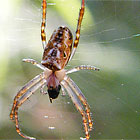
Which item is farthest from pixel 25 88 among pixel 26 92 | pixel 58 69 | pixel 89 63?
pixel 89 63

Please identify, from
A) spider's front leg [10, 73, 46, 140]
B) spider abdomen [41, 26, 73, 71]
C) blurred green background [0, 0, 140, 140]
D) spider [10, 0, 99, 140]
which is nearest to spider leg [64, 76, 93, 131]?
spider [10, 0, 99, 140]

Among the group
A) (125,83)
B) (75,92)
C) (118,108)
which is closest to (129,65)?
(125,83)

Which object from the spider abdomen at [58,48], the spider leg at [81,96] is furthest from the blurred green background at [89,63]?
the spider abdomen at [58,48]

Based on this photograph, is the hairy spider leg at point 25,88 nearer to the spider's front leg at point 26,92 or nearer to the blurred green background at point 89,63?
the spider's front leg at point 26,92

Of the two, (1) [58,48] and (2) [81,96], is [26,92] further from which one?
(1) [58,48]

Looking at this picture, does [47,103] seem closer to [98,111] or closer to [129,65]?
→ [98,111]

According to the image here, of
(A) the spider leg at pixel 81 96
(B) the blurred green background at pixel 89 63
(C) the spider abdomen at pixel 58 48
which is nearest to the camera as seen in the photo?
(C) the spider abdomen at pixel 58 48

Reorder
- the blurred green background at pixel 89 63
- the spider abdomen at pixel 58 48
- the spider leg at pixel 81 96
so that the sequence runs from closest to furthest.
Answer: the spider abdomen at pixel 58 48, the spider leg at pixel 81 96, the blurred green background at pixel 89 63

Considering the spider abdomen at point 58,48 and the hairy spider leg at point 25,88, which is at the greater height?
the spider abdomen at point 58,48
